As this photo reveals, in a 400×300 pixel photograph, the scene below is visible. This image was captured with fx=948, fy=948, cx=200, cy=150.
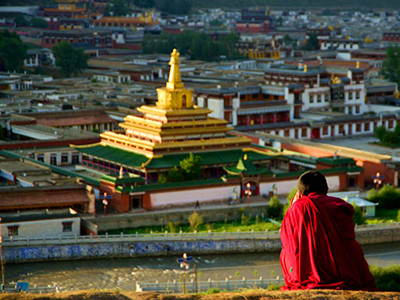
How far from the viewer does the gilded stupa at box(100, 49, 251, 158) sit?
3097 cm

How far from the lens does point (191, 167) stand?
29734 millimetres

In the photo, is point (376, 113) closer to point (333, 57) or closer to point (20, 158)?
point (20, 158)

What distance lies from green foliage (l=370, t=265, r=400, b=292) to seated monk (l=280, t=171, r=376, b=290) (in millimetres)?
12436

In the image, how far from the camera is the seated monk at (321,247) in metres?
7.70

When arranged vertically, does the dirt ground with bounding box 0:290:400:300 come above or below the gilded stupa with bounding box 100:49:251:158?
above

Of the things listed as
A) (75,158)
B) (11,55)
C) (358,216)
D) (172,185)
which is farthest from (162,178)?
(11,55)

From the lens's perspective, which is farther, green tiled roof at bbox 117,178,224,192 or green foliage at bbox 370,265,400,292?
green tiled roof at bbox 117,178,224,192

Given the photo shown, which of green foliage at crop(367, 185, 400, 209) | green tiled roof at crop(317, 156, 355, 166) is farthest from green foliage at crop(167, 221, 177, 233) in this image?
green tiled roof at crop(317, 156, 355, 166)

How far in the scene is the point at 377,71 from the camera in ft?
229

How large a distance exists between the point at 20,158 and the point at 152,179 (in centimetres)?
543

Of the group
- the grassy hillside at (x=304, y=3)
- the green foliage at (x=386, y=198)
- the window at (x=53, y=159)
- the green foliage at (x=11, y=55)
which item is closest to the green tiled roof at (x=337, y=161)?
the green foliage at (x=386, y=198)

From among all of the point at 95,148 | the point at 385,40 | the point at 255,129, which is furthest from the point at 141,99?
the point at 385,40

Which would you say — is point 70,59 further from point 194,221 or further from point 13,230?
point 13,230

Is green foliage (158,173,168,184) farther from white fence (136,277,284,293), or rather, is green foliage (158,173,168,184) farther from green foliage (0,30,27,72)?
green foliage (0,30,27,72)
